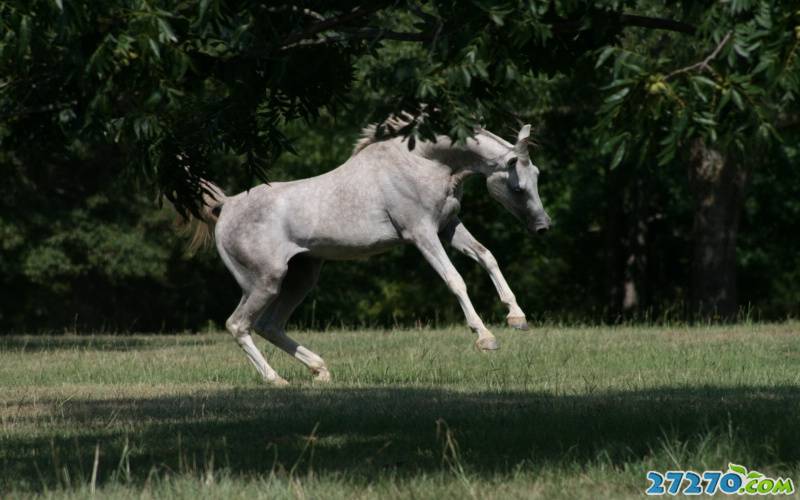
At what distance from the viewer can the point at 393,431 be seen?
897cm

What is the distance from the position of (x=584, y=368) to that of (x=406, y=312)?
27.2m

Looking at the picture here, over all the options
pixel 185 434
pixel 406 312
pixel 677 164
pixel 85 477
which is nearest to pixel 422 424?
pixel 185 434

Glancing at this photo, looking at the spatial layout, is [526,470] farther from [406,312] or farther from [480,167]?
[406,312]

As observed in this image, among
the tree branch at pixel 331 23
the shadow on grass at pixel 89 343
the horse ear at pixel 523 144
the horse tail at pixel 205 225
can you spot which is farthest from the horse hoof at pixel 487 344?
the shadow on grass at pixel 89 343

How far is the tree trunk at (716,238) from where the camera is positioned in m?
26.9

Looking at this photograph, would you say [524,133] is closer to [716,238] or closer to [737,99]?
[737,99]

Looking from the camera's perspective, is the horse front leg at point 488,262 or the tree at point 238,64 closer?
the tree at point 238,64

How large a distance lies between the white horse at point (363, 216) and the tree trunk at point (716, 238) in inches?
546

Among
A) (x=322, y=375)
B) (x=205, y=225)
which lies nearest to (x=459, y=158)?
(x=322, y=375)

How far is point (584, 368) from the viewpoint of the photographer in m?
13.8

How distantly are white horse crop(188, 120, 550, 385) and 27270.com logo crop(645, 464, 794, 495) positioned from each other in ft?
20.4

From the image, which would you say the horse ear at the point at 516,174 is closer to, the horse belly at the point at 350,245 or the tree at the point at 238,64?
the horse belly at the point at 350,245

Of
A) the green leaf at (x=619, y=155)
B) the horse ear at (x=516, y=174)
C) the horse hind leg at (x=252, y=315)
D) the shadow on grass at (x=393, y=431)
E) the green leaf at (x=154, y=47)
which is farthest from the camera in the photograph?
the horse hind leg at (x=252, y=315)

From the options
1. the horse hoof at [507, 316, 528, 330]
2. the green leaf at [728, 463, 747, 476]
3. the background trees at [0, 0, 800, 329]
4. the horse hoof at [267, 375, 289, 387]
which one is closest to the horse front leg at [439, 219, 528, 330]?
the horse hoof at [507, 316, 528, 330]
